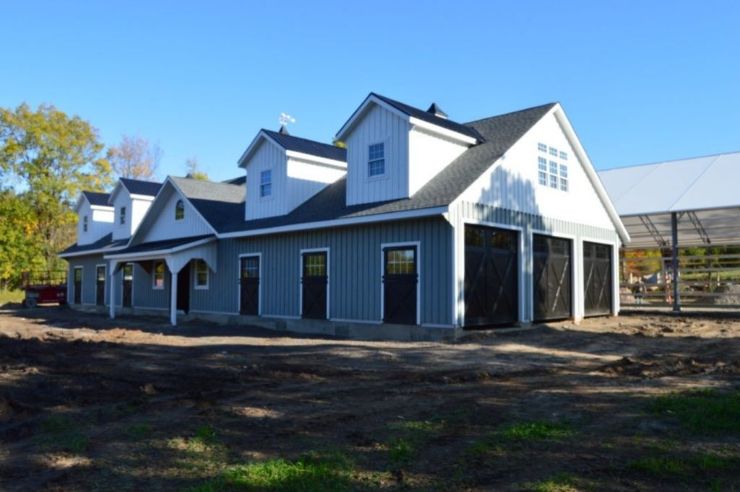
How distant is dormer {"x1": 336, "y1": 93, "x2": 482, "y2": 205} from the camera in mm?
16500

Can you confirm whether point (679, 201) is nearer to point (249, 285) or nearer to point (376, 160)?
point (376, 160)

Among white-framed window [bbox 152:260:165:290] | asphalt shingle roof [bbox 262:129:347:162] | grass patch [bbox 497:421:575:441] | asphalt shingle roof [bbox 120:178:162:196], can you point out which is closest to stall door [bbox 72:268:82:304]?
asphalt shingle roof [bbox 120:178:162:196]

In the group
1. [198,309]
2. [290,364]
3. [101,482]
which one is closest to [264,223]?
[198,309]

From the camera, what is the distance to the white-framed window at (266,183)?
21.1m

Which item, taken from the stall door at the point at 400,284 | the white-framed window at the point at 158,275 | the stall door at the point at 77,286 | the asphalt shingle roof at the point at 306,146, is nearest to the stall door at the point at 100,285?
the stall door at the point at 77,286

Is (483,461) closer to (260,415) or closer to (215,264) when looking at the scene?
(260,415)

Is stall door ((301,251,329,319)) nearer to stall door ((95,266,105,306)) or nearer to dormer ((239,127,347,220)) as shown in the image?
dormer ((239,127,347,220))

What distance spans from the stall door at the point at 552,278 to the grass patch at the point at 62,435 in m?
13.9

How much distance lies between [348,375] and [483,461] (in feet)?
16.2

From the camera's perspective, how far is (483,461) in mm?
5160

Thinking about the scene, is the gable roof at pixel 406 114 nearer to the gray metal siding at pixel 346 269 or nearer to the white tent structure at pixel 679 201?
the gray metal siding at pixel 346 269

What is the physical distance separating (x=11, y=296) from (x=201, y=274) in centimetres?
2822

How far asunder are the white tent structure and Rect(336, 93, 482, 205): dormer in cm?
1015

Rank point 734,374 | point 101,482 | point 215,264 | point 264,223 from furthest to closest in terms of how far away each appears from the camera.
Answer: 1. point 215,264
2. point 264,223
3. point 734,374
4. point 101,482
